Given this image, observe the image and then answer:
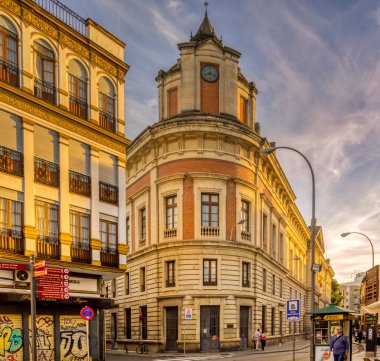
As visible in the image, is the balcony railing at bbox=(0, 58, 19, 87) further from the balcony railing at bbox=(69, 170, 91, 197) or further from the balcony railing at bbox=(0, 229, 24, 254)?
the balcony railing at bbox=(0, 229, 24, 254)

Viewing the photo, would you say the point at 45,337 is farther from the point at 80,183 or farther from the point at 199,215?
the point at 199,215

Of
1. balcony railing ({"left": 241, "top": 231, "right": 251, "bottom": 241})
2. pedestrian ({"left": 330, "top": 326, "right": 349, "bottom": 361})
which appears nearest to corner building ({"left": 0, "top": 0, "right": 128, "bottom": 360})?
pedestrian ({"left": 330, "top": 326, "right": 349, "bottom": 361})

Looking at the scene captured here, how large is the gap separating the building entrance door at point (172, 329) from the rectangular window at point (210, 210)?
6.63 metres

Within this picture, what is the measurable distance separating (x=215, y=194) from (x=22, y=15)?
20.1 metres

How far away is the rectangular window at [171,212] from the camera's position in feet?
123

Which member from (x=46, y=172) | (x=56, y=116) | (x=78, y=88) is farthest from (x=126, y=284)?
(x=56, y=116)

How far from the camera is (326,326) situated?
19.1m

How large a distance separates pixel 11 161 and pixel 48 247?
3.89 metres

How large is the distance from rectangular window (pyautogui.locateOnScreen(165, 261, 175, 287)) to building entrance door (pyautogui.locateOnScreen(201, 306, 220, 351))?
3.02 meters

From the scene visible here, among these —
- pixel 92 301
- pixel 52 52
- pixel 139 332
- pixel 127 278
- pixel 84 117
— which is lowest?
pixel 139 332

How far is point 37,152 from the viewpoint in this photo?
21000mm

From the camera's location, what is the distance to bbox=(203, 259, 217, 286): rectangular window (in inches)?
1410

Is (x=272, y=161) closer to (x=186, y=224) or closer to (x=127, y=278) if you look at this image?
(x=186, y=224)

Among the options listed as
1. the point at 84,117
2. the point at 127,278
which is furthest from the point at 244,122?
the point at 84,117
